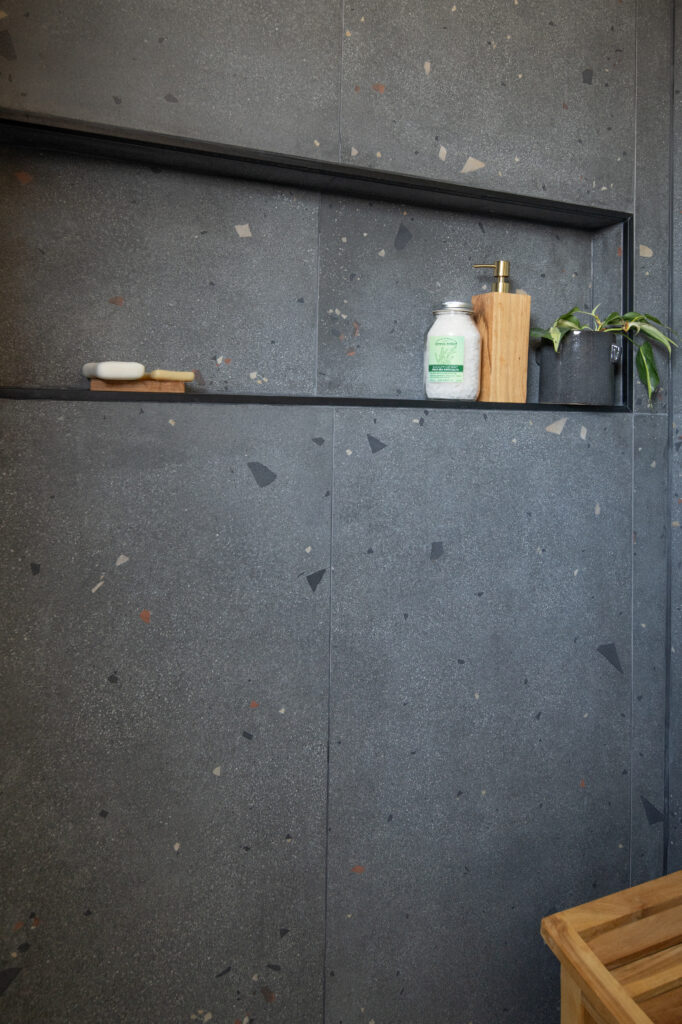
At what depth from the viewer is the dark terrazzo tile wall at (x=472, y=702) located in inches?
43.3

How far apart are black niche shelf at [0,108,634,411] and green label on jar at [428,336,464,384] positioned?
53 mm

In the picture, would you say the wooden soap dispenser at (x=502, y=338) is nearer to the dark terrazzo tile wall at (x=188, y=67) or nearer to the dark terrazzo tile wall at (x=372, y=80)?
the dark terrazzo tile wall at (x=372, y=80)

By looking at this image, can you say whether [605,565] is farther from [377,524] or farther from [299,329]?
[299,329]

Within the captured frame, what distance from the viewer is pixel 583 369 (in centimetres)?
123

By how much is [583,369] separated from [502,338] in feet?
0.52

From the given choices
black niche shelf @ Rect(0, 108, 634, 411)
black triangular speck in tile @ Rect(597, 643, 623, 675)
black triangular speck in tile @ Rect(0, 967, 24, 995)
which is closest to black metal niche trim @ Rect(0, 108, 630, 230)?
black niche shelf @ Rect(0, 108, 634, 411)

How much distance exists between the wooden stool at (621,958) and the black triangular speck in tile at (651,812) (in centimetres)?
31

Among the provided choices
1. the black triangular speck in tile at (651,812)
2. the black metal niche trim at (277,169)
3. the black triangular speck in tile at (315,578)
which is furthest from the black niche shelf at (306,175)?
the black triangular speck in tile at (651,812)

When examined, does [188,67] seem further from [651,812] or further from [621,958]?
[651,812]

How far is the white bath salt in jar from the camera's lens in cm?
117

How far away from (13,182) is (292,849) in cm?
101

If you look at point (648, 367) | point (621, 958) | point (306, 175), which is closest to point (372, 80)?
point (306, 175)

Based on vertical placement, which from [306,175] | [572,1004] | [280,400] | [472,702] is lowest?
[572,1004]

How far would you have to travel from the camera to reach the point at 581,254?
1355 mm
